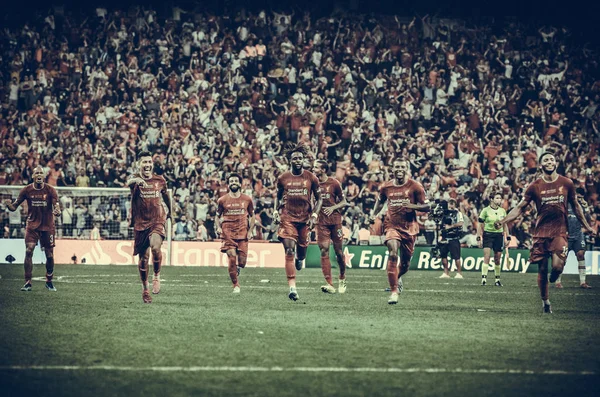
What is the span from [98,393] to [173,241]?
22.3 metres

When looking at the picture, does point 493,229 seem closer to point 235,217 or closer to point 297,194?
point 235,217

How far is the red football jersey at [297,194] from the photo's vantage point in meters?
16.0

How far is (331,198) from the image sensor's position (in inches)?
696

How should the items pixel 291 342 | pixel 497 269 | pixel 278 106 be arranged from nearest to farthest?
pixel 291 342, pixel 497 269, pixel 278 106

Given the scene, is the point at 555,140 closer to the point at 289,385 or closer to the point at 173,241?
the point at 173,241

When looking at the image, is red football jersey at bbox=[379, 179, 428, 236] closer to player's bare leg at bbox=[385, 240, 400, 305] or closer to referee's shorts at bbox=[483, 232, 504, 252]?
player's bare leg at bbox=[385, 240, 400, 305]

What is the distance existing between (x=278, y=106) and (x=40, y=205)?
16737 millimetres

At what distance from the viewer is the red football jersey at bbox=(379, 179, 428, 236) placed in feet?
50.2

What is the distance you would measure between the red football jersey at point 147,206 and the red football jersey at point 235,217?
2.37 m

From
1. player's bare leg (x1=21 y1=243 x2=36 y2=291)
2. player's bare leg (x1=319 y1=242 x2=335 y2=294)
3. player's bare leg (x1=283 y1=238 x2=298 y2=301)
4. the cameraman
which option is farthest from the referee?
player's bare leg (x1=21 y1=243 x2=36 y2=291)

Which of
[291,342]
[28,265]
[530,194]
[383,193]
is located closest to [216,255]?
[28,265]

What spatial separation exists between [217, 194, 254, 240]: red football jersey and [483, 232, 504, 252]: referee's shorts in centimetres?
827

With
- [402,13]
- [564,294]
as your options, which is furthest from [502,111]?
[564,294]

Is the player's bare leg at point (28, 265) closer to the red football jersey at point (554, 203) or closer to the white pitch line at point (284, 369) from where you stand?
the red football jersey at point (554, 203)
